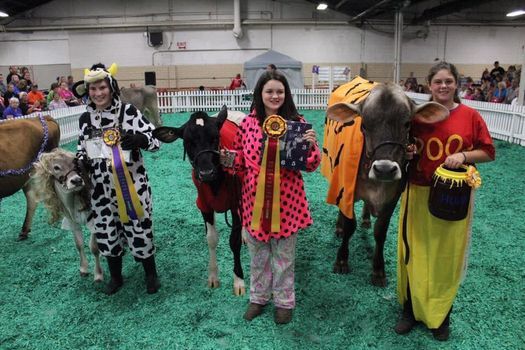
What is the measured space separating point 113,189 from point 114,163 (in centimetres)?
27

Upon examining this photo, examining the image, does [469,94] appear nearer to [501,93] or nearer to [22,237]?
[501,93]

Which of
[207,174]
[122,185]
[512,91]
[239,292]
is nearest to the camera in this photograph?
[207,174]

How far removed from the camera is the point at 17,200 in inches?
259

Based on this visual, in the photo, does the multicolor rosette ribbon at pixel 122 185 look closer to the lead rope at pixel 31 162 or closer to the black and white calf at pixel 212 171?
the black and white calf at pixel 212 171

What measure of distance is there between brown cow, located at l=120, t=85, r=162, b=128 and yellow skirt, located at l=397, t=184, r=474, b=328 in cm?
1033

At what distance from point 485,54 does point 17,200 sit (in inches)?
1017

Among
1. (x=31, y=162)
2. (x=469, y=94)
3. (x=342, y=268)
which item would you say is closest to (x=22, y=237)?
(x=31, y=162)

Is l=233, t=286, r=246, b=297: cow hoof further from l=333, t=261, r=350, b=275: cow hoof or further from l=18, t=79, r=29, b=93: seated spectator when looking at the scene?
l=18, t=79, r=29, b=93: seated spectator

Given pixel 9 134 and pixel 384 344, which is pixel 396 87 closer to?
pixel 384 344

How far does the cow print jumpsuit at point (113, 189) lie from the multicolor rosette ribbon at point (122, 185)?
0.21 ft

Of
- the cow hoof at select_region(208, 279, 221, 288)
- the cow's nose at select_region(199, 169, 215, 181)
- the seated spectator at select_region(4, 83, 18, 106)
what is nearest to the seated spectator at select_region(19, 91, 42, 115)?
the seated spectator at select_region(4, 83, 18, 106)

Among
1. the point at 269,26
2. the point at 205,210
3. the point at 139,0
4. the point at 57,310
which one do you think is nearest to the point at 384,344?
the point at 205,210

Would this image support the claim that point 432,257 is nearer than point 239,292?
Yes

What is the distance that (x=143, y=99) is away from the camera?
1213 cm
